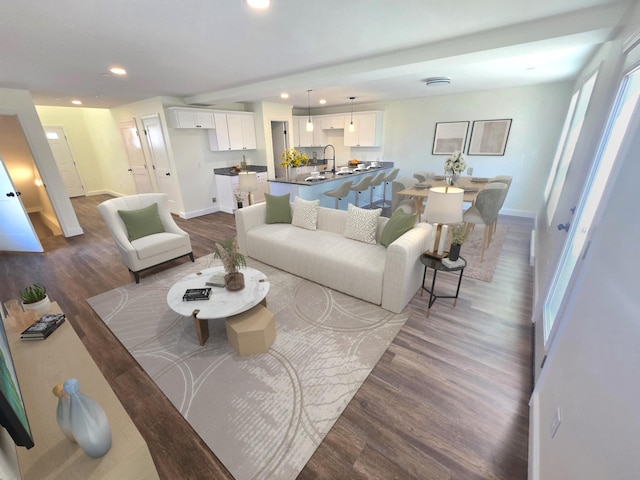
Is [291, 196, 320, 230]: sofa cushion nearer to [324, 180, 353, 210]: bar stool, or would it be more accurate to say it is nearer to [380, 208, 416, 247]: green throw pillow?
[380, 208, 416, 247]: green throw pillow

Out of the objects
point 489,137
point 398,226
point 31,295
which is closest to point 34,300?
point 31,295

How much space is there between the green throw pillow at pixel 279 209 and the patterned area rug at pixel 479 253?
8.41 ft

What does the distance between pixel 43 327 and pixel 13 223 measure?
4.18 meters

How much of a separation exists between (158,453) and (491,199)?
166 inches

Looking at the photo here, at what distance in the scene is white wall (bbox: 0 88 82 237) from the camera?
4058mm

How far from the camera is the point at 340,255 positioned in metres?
2.92

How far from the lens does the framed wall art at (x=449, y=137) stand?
5.91m

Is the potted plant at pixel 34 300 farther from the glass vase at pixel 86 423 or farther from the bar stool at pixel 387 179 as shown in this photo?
the bar stool at pixel 387 179

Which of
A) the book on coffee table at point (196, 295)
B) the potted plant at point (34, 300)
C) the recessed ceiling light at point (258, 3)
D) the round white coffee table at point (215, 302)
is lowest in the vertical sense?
the round white coffee table at point (215, 302)

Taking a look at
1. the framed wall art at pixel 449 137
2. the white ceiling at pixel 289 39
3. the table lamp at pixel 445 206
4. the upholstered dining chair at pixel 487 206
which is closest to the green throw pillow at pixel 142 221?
the white ceiling at pixel 289 39

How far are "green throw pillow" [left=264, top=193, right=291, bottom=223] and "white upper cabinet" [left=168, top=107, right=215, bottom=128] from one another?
9.92 ft

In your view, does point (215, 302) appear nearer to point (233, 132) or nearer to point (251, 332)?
point (251, 332)

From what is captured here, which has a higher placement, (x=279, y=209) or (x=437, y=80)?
(x=437, y=80)

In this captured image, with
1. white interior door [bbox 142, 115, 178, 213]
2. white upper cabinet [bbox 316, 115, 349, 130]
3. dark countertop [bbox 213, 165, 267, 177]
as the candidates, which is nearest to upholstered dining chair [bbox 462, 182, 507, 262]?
dark countertop [bbox 213, 165, 267, 177]
